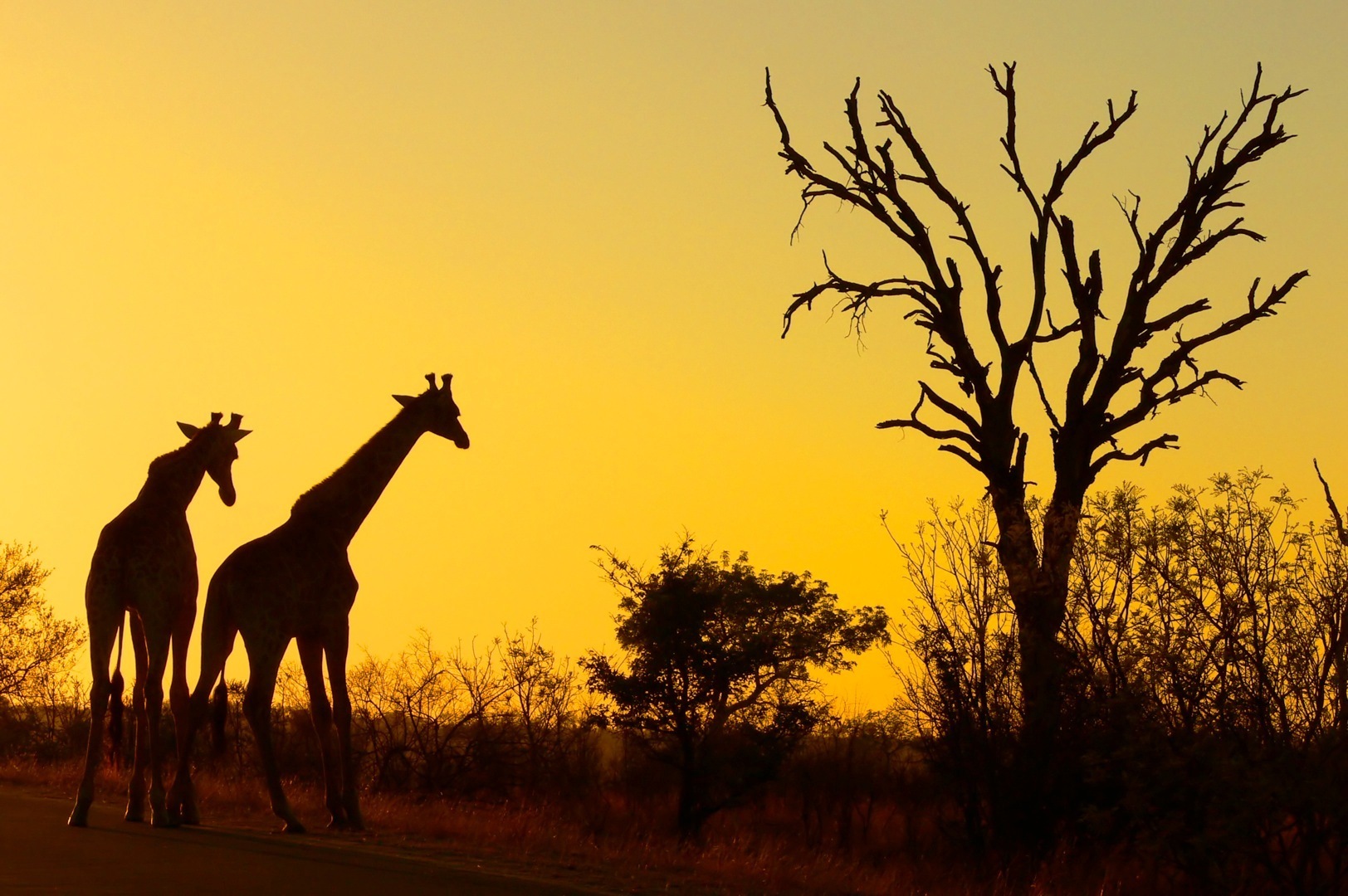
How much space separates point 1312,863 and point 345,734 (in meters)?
9.54

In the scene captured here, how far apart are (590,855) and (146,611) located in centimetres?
410

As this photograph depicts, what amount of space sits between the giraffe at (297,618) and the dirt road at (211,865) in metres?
0.92

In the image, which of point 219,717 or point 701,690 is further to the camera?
point 701,690

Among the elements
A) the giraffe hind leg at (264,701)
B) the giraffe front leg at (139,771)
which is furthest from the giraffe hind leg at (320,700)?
the giraffe front leg at (139,771)

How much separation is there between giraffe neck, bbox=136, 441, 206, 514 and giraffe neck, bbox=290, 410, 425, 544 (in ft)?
2.94

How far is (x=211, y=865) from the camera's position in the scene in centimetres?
995

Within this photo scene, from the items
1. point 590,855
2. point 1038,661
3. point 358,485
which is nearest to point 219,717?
point 358,485

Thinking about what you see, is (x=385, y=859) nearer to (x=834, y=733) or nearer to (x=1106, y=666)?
(x=1106, y=666)

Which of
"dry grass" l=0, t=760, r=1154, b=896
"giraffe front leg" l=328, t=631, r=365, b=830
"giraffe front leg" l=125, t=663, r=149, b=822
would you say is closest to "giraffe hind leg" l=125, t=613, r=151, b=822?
"giraffe front leg" l=125, t=663, r=149, b=822

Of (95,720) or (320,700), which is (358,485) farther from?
(95,720)

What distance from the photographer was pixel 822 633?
3023 centimetres

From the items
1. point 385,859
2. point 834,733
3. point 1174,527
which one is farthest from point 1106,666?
point 834,733

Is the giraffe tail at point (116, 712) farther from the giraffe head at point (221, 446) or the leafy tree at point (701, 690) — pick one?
the leafy tree at point (701, 690)

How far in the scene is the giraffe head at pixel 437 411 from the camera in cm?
1505
